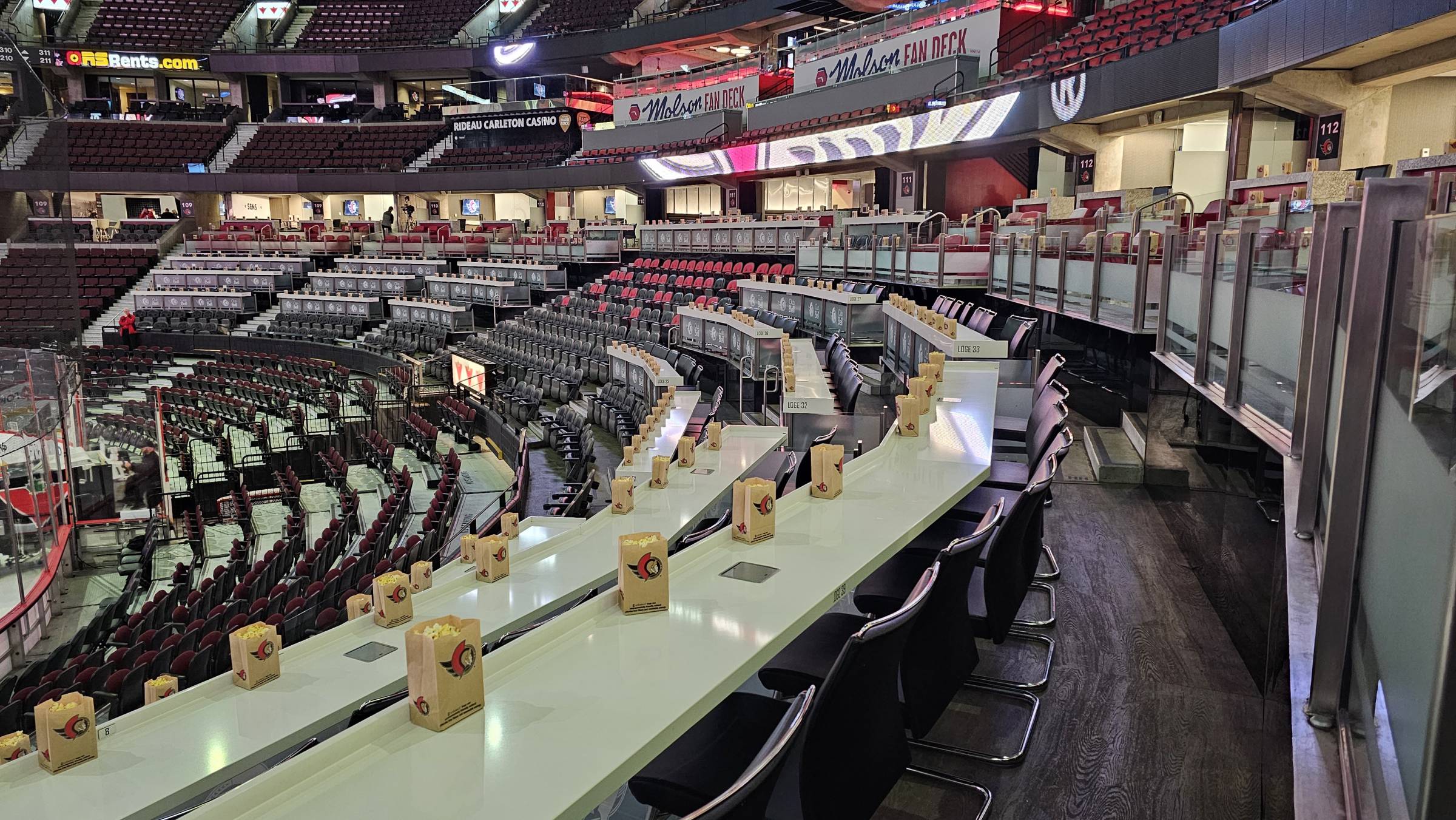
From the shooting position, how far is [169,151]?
3525 cm

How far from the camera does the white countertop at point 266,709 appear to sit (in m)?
1.97

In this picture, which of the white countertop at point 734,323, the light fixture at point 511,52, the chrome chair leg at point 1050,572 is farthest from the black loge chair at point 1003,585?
the light fixture at point 511,52

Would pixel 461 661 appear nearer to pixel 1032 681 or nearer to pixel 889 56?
pixel 1032 681

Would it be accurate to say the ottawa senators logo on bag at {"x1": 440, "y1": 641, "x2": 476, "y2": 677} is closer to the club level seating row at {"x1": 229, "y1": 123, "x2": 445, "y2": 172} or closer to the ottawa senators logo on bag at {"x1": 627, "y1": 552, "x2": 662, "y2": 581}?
the ottawa senators logo on bag at {"x1": 627, "y1": 552, "x2": 662, "y2": 581}

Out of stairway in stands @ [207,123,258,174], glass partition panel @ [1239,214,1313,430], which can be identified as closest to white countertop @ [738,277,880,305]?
glass partition panel @ [1239,214,1313,430]

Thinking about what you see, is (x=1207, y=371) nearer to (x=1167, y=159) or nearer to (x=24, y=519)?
(x=24, y=519)

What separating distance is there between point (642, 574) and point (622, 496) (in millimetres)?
1474

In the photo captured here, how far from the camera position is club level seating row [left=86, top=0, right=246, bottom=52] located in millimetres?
38000

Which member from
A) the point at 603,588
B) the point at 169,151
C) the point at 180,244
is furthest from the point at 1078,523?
the point at 169,151

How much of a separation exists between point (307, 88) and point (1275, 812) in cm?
4764

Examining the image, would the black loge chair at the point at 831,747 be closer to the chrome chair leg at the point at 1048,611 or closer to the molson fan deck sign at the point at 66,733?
the molson fan deck sign at the point at 66,733

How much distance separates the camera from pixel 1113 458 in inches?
250

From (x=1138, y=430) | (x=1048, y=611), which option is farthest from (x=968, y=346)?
(x=1048, y=611)

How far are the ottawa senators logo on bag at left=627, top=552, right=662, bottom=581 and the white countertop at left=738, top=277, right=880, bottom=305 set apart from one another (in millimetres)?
8831
